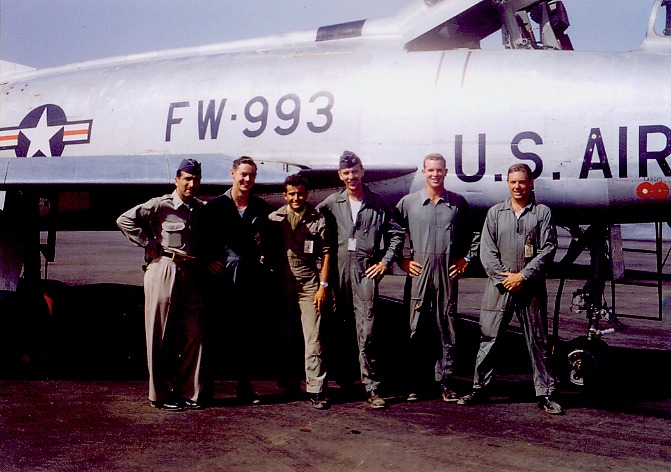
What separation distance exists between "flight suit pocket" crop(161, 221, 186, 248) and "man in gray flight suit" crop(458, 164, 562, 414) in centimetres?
256

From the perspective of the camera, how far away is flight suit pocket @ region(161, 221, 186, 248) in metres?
5.52

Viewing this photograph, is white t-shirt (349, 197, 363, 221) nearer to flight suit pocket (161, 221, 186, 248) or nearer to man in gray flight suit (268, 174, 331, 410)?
man in gray flight suit (268, 174, 331, 410)

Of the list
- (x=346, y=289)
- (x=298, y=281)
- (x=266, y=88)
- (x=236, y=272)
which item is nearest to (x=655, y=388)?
(x=346, y=289)

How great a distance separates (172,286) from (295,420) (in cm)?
147

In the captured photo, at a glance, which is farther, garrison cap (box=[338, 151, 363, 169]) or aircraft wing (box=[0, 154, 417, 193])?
aircraft wing (box=[0, 154, 417, 193])

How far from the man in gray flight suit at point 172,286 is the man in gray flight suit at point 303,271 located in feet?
2.39

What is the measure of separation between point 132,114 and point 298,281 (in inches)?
149

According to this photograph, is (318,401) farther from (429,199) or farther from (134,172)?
(134,172)

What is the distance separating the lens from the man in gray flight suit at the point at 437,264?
5766 millimetres

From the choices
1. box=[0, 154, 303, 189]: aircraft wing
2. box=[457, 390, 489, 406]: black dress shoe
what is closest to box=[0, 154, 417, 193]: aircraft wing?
box=[0, 154, 303, 189]: aircraft wing

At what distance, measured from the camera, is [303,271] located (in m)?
5.79

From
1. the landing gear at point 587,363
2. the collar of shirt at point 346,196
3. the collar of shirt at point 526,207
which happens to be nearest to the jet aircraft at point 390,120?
the landing gear at point 587,363

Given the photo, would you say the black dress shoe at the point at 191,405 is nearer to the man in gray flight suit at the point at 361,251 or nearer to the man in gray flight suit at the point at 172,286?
the man in gray flight suit at the point at 172,286

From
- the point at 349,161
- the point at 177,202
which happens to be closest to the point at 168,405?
the point at 177,202
